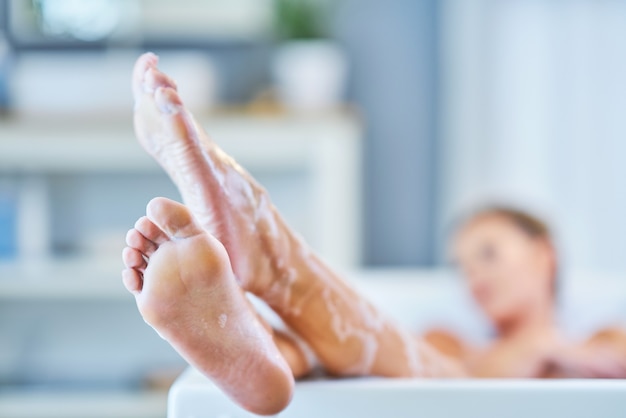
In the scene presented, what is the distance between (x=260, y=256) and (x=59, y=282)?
5.72 ft

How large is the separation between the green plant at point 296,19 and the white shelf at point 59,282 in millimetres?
834

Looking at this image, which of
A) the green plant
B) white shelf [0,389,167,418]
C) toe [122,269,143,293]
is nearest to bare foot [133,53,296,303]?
toe [122,269,143,293]

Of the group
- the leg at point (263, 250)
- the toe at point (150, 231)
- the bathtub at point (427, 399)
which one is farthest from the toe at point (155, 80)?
the bathtub at point (427, 399)

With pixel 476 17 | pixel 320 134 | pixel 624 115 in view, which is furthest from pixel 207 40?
pixel 624 115

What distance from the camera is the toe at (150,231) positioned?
2.58ft

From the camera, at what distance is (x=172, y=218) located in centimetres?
77

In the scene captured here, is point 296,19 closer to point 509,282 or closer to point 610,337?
point 509,282

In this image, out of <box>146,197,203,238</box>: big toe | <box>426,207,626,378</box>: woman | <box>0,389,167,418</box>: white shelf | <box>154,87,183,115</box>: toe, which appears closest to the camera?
<box>146,197,203,238</box>: big toe

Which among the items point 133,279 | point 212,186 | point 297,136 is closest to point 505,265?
point 297,136

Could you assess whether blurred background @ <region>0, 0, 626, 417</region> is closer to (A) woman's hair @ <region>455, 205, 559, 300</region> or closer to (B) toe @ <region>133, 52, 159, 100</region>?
(A) woman's hair @ <region>455, 205, 559, 300</region>

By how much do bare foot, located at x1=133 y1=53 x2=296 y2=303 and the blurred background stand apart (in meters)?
1.63

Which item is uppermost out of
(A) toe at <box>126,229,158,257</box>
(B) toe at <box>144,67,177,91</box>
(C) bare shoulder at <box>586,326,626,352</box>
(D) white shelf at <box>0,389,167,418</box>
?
(B) toe at <box>144,67,177,91</box>

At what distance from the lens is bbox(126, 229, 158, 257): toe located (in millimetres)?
794

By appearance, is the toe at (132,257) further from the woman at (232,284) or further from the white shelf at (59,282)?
the white shelf at (59,282)
